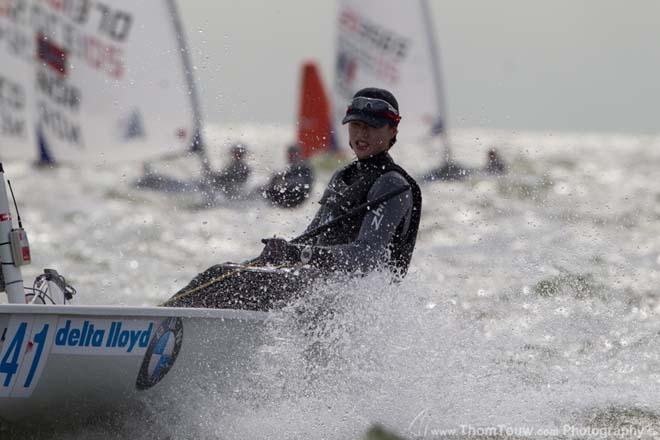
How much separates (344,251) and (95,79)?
8.71 m

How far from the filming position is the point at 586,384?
14.3ft

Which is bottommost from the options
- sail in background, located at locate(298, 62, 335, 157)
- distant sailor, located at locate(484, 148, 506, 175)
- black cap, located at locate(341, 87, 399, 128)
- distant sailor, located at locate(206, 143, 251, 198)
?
distant sailor, located at locate(484, 148, 506, 175)

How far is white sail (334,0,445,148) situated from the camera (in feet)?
50.1

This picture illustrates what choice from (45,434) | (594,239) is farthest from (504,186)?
(45,434)

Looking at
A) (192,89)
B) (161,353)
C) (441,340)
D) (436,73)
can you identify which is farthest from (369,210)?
(436,73)

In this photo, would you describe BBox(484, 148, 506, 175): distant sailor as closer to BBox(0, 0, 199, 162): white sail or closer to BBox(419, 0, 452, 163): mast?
BBox(419, 0, 452, 163): mast

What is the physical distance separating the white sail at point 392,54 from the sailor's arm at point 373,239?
11508mm

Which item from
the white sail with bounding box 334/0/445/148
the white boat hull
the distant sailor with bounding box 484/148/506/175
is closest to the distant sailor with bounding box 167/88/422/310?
the white boat hull

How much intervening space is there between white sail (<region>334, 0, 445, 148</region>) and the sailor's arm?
11508mm

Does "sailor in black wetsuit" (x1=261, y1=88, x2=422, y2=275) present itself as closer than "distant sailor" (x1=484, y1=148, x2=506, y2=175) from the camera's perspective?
Yes

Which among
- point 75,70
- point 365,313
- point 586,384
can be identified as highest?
point 75,70

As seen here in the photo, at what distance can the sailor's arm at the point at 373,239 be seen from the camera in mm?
3627

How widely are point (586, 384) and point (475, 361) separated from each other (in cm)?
54

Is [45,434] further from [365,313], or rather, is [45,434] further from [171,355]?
[365,313]
